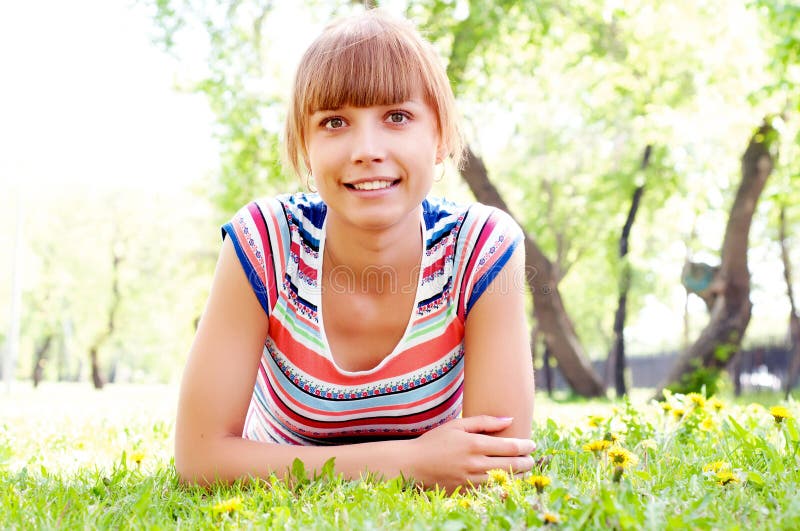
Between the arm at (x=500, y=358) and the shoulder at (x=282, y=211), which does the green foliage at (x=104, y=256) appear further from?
the arm at (x=500, y=358)

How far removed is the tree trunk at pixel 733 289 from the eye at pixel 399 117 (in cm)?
861

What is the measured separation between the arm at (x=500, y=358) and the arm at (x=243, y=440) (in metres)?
0.09

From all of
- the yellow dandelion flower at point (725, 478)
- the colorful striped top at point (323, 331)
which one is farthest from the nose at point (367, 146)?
the yellow dandelion flower at point (725, 478)

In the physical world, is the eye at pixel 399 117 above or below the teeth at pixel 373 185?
above

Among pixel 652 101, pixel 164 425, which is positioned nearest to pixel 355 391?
pixel 164 425

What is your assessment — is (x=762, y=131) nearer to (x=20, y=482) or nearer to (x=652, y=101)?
(x=652, y=101)

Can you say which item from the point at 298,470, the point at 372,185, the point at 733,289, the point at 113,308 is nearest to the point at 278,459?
the point at 298,470

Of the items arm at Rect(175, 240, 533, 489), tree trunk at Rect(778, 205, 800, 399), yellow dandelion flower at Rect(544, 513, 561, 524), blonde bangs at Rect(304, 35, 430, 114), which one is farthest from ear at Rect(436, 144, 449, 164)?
tree trunk at Rect(778, 205, 800, 399)

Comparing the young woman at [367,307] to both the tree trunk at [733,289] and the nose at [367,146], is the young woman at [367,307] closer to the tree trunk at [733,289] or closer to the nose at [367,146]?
the nose at [367,146]

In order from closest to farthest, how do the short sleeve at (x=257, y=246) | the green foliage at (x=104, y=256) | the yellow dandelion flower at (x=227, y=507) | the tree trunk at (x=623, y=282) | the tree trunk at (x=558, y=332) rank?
the yellow dandelion flower at (x=227, y=507)
the short sleeve at (x=257, y=246)
the tree trunk at (x=558, y=332)
the tree trunk at (x=623, y=282)
the green foliage at (x=104, y=256)

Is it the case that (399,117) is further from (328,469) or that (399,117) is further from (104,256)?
(104,256)

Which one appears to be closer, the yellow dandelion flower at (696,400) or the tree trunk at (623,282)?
the yellow dandelion flower at (696,400)

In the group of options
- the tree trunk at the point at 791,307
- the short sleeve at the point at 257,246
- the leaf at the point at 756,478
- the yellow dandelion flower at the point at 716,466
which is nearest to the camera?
the leaf at the point at 756,478

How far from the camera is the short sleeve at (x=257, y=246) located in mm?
2506
